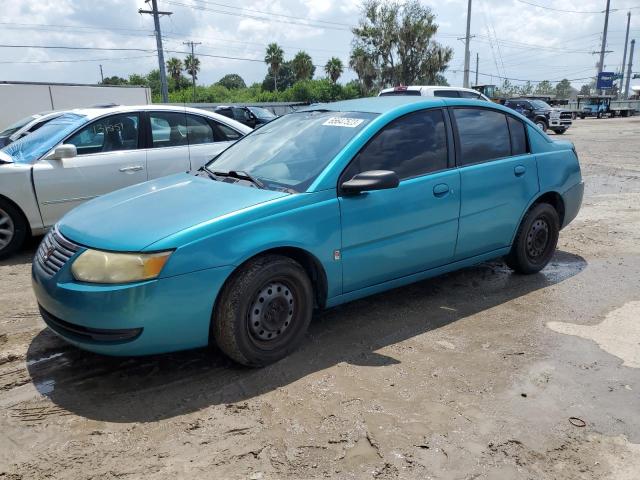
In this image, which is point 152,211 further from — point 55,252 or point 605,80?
point 605,80

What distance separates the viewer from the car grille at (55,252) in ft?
10.3

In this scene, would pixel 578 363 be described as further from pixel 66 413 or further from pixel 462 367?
pixel 66 413

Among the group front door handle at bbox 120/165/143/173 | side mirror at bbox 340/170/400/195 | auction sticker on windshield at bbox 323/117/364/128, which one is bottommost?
front door handle at bbox 120/165/143/173

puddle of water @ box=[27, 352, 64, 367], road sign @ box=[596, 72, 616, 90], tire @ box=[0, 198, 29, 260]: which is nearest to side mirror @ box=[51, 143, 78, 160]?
tire @ box=[0, 198, 29, 260]

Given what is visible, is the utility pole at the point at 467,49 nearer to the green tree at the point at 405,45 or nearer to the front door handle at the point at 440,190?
the green tree at the point at 405,45

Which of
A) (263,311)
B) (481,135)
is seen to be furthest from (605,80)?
(263,311)

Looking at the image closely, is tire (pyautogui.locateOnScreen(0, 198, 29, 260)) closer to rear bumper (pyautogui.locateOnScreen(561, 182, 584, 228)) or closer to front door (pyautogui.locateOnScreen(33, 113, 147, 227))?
front door (pyautogui.locateOnScreen(33, 113, 147, 227))

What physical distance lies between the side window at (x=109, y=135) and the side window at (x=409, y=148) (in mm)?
3507

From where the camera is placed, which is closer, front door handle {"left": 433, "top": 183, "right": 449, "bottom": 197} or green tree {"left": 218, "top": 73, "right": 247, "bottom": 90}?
front door handle {"left": 433, "top": 183, "right": 449, "bottom": 197}

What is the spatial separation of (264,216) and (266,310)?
0.58 meters

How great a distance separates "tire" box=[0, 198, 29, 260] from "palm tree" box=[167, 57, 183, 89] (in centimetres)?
6660

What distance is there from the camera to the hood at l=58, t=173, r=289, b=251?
3086mm

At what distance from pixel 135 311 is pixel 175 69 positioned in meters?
70.6

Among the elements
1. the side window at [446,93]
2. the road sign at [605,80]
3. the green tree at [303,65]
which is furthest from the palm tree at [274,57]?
the side window at [446,93]
